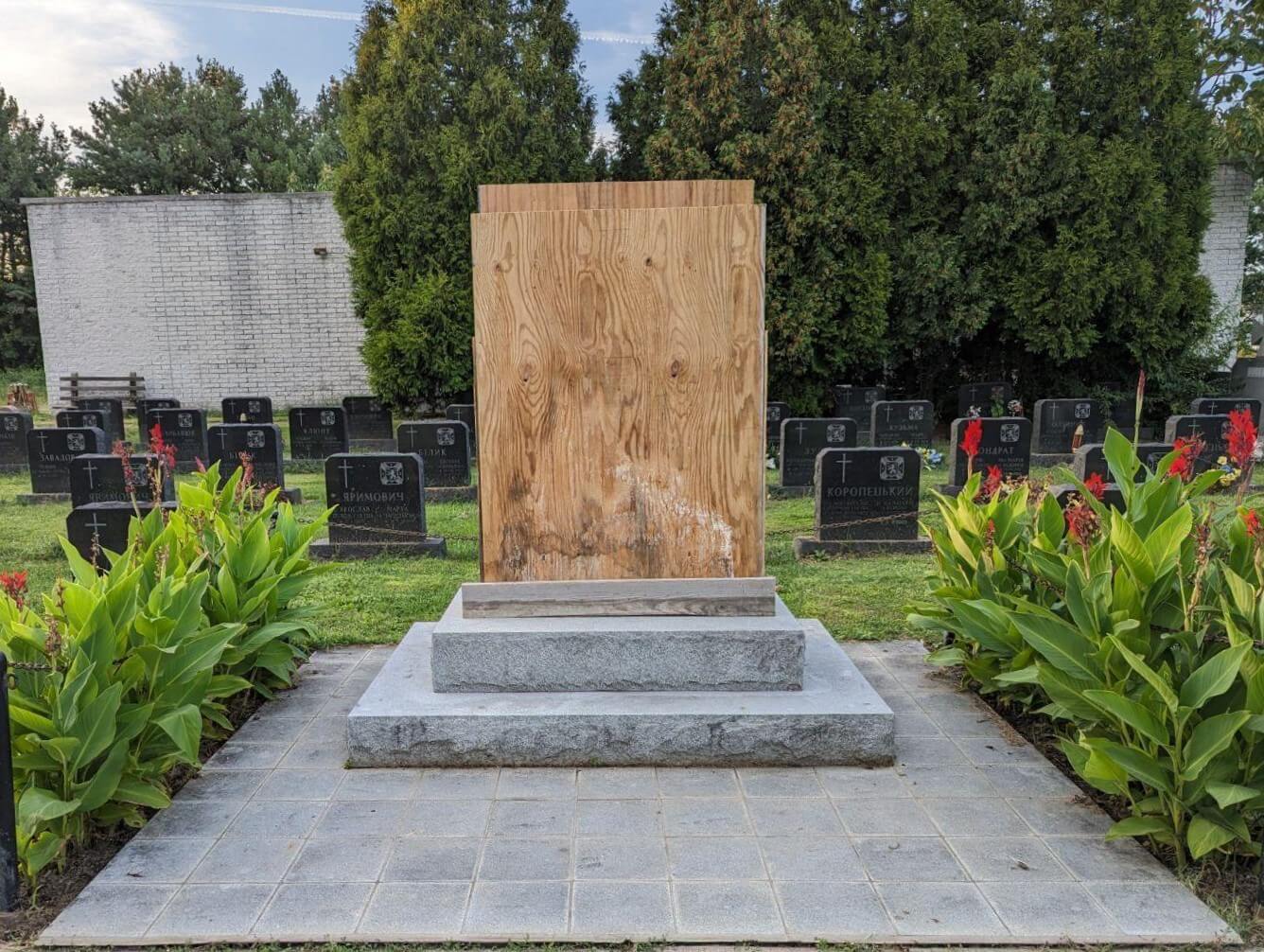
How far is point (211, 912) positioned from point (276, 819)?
21.8 inches

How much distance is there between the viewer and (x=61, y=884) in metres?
2.80

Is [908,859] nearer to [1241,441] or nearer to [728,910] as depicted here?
[728,910]

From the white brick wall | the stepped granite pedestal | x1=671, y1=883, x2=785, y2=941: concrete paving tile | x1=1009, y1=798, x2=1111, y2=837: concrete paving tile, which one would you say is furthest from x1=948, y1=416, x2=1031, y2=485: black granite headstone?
the white brick wall

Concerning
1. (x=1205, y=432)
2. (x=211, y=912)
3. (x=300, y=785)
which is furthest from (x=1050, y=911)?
(x=1205, y=432)

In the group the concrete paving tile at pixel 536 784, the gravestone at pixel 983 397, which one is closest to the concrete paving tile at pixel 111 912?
the concrete paving tile at pixel 536 784

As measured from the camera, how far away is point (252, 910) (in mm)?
2629

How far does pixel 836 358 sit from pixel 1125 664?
11946mm

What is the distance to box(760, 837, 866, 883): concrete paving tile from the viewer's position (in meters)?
2.80

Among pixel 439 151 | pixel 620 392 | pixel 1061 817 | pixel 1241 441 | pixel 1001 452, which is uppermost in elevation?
pixel 439 151

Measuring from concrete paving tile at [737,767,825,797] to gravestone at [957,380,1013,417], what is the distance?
41.8 ft

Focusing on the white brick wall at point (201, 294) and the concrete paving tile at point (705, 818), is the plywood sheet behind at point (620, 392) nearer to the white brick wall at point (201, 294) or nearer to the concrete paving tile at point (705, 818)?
the concrete paving tile at point (705, 818)

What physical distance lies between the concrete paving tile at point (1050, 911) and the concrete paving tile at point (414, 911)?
155cm

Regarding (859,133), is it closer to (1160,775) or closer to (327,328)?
(327,328)

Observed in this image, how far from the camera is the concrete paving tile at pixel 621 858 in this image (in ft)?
9.18
